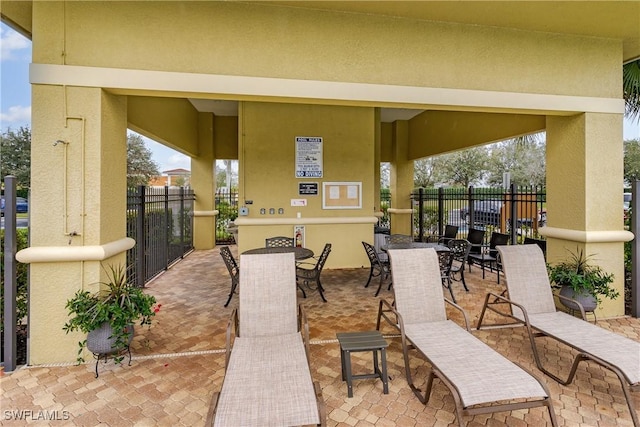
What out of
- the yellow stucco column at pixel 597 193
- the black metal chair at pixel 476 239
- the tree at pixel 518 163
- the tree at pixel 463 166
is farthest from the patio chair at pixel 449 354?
the tree at pixel 463 166

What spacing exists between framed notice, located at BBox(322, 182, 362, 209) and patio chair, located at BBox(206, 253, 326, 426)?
13.3ft

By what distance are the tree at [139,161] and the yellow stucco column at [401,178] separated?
14.0 metres

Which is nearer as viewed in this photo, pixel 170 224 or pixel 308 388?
pixel 308 388

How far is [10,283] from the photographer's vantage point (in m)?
3.22

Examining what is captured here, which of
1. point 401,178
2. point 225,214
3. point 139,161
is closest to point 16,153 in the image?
point 139,161

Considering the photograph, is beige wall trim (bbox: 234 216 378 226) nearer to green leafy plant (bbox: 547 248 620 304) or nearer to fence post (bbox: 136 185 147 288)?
fence post (bbox: 136 185 147 288)

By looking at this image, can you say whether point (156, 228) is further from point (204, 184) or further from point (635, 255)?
point (635, 255)

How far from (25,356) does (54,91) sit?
2.86 m

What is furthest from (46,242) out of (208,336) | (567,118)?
(567,118)

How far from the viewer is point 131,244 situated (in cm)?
391

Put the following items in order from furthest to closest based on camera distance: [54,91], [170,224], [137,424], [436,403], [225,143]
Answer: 1. [225,143]
2. [170,224]
3. [54,91]
4. [436,403]
5. [137,424]

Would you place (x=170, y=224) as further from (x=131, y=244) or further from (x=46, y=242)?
(x=46, y=242)

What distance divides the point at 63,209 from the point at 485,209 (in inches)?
348

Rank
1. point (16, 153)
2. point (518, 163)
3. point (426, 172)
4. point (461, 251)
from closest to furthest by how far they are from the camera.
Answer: point (461, 251)
point (16, 153)
point (518, 163)
point (426, 172)
